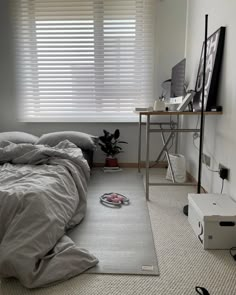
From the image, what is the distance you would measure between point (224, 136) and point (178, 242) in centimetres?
94

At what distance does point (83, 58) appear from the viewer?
370cm

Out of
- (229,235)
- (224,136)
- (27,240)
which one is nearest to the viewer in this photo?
(27,240)

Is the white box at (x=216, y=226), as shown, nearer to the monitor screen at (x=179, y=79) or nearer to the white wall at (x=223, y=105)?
the white wall at (x=223, y=105)

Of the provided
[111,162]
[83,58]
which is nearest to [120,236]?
[111,162]

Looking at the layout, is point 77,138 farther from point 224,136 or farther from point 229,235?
point 229,235

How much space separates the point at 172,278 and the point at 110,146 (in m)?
2.44

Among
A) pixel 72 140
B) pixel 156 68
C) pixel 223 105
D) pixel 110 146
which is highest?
pixel 156 68

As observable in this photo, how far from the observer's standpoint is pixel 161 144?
3.83 m

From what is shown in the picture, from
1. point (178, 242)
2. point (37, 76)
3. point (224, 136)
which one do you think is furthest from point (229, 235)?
point (37, 76)

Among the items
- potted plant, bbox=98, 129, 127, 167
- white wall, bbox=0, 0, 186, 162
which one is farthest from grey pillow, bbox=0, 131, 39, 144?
potted plant, bbox=98, 129, 127, 167

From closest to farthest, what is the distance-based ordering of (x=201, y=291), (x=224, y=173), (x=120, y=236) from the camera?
1. (x=201, y=291)
2. (x=120, y=236)
3. (x=224, y=173)

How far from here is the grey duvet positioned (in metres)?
1.30

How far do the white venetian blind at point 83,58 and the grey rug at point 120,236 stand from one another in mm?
1537

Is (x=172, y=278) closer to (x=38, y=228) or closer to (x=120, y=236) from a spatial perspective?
(x=120, y=236)
